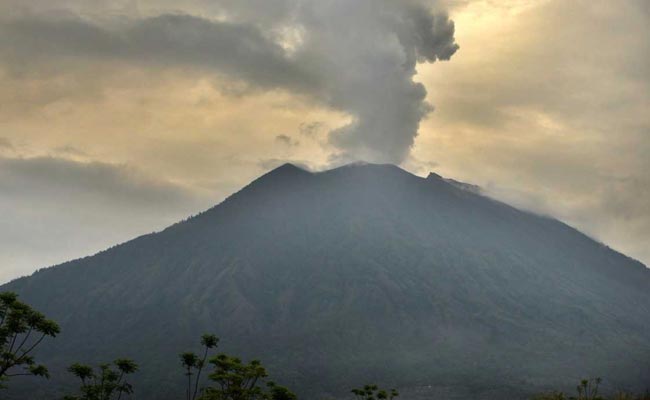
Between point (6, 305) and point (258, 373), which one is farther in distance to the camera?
point (258, 373)

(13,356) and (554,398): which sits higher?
(554,398)

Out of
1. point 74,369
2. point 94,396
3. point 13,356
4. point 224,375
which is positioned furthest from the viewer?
point 94,396

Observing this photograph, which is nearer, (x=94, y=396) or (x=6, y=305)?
(x=6, y=305)

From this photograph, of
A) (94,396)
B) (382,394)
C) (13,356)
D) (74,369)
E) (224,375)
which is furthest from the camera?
(382,394)

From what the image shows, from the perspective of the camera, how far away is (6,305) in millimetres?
51562

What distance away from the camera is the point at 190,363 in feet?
262

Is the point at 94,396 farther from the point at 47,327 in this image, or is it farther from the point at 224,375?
the point at 47,327

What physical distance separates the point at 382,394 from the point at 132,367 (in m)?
52.7

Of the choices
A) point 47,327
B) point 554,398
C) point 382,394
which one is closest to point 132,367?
point 47,327


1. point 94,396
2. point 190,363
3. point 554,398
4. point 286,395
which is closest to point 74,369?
point 94,396

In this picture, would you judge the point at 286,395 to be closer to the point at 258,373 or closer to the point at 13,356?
the point at 258,373

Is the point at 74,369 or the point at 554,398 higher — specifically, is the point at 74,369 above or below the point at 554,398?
below

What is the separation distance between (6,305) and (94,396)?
2766 cm

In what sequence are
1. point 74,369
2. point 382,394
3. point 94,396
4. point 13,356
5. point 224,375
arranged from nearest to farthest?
1. point 13,356
2. point 224,375
3. point 74,369
4. point 94,396
5. point 382,394
